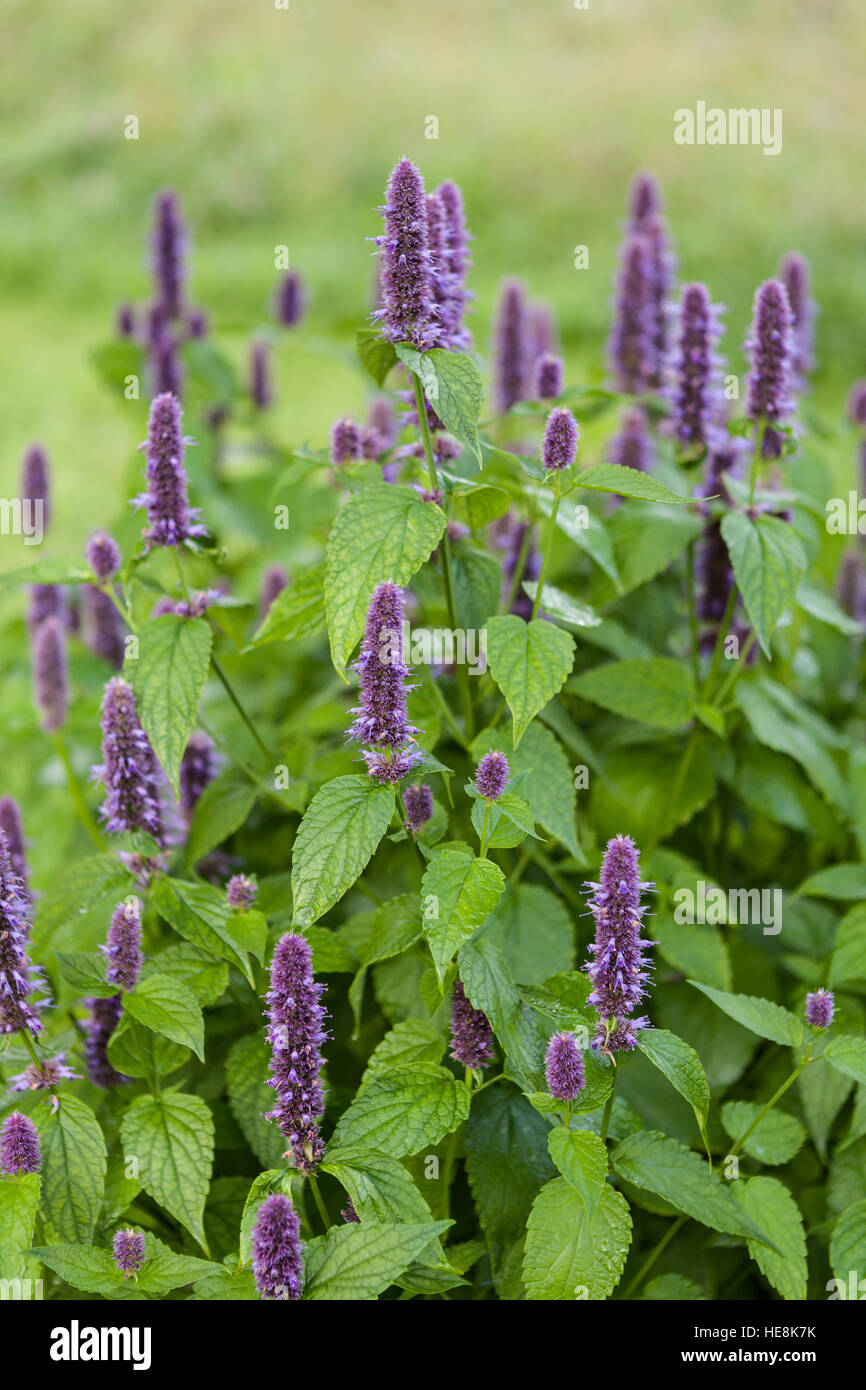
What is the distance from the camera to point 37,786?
341 centimetres

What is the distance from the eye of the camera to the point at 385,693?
1667 millimetres

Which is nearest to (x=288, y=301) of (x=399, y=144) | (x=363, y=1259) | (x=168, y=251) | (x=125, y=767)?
(x=168, y=251)

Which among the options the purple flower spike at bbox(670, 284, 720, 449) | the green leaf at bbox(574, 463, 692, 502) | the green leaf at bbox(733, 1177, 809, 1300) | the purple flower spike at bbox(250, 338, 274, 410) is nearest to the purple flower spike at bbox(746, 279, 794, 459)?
the purple flower spike at bbox(670, 284, 720, 449)

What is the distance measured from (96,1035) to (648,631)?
4.52ft

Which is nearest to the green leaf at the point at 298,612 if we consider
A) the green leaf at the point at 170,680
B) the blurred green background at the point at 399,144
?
the green leaf at the point at 170,680

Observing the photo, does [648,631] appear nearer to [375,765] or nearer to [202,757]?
[202,757]

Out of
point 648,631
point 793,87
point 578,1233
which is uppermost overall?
point 793,87

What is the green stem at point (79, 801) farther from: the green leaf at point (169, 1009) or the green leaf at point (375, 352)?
the green leaf at point (375, 352)

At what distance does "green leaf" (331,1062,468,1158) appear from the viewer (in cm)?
171

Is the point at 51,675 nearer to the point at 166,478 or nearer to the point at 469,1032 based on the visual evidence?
the point at 166,478

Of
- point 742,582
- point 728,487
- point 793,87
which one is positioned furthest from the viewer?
point 793,87

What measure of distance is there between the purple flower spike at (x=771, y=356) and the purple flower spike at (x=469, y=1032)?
113 centimetres

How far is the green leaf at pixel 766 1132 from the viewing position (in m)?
1.97

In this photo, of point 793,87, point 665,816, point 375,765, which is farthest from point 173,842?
point 793,87
